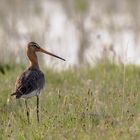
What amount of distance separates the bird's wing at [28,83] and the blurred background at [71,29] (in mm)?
3126

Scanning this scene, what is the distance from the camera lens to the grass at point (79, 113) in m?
6.37

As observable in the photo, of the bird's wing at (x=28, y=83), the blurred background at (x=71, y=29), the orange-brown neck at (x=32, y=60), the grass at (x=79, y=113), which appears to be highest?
the blurred background at (x=71, y=29)

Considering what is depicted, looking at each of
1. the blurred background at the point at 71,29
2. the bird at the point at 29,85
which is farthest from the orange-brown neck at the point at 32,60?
the blurred background at the point at 71,29

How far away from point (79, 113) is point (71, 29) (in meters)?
8.49

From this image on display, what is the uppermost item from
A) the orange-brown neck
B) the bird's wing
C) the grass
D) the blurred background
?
the blurred background

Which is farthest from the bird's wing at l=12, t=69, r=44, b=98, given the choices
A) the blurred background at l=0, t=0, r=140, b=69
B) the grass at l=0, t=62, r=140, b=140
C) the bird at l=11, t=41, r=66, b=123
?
the blurred background at l=0, t=0, r=140, b=69

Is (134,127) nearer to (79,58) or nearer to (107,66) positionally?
(107,66)

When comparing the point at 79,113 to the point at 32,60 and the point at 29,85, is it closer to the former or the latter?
the point at 29,85

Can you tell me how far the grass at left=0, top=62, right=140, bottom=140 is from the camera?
6371 millimetres

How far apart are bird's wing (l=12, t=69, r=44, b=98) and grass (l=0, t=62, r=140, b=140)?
222 millimetres

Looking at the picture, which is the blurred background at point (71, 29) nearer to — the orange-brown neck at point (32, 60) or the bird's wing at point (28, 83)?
the orange-brown neck at point (32, 60)

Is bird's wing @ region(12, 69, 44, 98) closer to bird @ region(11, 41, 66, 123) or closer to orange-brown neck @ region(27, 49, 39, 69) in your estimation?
bird @ region(11, 41, 66, 123)

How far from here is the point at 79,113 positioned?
722 centimetres

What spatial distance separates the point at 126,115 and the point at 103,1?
11807 millimetres
